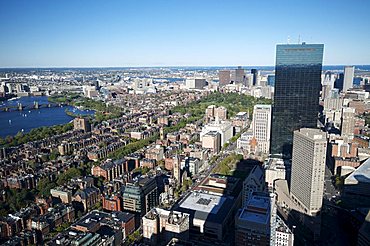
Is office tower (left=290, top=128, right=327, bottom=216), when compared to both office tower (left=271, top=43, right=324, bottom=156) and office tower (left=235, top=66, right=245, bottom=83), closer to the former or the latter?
office tower (left=271, top=43, right=324, bottom=156)

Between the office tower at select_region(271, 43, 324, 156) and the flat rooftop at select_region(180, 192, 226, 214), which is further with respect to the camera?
the office tower at select_region(271, 43, 324, 156)

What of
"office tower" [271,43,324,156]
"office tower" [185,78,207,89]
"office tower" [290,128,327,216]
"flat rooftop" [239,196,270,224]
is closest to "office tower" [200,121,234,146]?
"office tower" [271,43,324,156]

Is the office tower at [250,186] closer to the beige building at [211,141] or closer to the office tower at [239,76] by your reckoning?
the beige building at [211,141]

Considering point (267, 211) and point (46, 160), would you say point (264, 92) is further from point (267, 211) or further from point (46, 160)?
point (267, 211)

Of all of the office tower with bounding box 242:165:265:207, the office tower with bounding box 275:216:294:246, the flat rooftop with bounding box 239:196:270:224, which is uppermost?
the flat rooftop with bounding box 239:196:270:224

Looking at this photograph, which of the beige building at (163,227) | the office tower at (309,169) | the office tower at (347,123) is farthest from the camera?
the office tower at (347,123)

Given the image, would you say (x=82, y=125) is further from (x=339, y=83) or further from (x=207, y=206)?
(x=339, y=83)

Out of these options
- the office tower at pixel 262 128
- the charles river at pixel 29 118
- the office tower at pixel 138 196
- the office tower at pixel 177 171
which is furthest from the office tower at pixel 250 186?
the charles river at pixel 29 118
